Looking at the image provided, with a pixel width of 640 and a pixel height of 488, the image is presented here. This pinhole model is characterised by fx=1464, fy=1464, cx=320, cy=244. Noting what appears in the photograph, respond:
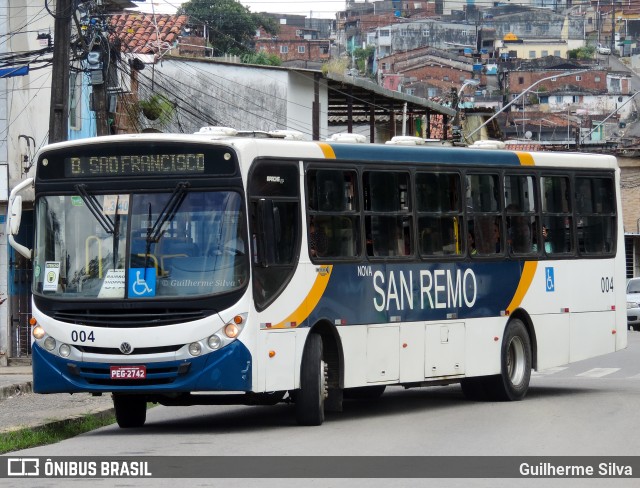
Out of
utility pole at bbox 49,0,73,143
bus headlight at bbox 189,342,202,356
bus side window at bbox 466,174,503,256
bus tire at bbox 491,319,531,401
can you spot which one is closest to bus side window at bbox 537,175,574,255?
bus side window at bbox 466,174,503,256

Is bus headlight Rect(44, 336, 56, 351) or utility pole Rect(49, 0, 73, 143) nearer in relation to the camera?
bus headlight Rect(44, 336, 56, 351)

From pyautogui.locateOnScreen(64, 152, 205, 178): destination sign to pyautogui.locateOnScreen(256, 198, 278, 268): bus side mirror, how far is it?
694 millimetres

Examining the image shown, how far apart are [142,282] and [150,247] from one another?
1.14ft

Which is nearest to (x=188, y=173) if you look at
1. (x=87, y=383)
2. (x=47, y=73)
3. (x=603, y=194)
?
(x=87, y=383)

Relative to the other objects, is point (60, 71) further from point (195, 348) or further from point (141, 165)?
point (195, 348)

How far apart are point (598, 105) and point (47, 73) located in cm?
8684

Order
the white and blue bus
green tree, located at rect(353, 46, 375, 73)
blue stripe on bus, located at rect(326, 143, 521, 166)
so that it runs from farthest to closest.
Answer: green tree, located at rect(353, 46, 375, 73) → blue stripe on bus, located at rect(326, 143, 521, 166) → the white and blue bus

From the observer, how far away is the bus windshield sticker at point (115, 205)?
46.7 feet

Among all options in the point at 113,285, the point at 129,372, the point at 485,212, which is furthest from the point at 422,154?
the point at 129,372

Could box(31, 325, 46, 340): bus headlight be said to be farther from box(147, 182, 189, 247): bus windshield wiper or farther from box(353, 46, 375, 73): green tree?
box(353, 46, 375, 73): green tree

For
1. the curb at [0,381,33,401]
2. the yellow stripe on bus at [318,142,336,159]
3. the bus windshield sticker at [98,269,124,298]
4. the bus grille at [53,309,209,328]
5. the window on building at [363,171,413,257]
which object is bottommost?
the curb at [0,381,33,401]

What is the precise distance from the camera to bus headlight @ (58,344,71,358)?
46.5ft

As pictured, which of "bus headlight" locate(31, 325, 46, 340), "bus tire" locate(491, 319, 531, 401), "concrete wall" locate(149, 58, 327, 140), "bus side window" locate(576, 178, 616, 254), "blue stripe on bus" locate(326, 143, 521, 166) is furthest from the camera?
"concrete wall" locate(149, 58, 327, 140)

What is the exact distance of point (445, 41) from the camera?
143875 mm
